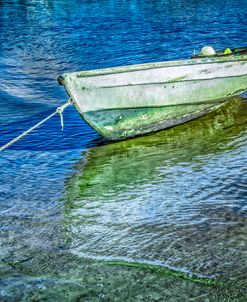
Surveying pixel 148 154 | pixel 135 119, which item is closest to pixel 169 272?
pixel 148 154

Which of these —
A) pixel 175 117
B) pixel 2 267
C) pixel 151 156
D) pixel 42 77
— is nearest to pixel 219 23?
pixel 42 77

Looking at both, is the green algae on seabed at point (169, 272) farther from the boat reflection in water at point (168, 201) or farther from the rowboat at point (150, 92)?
the rowboat at point (150, 92)

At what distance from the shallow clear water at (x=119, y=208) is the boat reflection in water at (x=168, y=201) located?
1 centimetres

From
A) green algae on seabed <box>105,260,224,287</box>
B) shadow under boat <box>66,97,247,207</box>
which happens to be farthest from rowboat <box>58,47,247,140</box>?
green algae on seabed <box>105,260,224,287</box>

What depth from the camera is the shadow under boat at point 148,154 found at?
24.6ft

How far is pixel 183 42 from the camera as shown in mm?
18031

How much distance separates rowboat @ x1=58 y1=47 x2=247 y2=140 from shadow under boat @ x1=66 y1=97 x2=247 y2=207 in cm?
27

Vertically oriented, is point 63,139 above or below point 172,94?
below

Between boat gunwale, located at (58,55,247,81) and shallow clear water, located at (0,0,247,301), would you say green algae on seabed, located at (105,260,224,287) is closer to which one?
shallow clear water, located at (0,0,247,301)

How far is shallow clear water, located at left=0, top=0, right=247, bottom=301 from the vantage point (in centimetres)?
482

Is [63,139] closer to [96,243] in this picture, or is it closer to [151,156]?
[151,156]

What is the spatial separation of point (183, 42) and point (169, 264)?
543 inches

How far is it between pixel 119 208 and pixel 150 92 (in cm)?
333

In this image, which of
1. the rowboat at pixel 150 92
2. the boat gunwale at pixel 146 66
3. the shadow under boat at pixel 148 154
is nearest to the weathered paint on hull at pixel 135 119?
the rowboat at pixel 150 92
